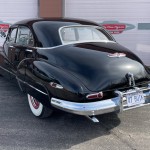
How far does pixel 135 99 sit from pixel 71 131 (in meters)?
1.05

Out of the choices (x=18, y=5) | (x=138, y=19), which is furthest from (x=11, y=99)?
(x=138, y=19)

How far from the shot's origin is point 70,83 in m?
3.56

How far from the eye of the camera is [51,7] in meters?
8.54

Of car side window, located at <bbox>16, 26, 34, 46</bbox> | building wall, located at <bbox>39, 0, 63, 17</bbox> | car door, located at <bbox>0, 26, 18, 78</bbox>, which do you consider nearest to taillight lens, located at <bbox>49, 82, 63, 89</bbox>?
car side window, located at <bbox>16, 26, 34, 46</bbox>

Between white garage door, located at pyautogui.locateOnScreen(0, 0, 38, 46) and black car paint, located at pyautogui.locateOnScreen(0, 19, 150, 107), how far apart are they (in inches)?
178

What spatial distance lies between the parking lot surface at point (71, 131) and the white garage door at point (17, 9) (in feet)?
15.9

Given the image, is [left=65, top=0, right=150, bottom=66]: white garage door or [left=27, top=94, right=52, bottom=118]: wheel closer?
[left=27, top=94, right=52, bottom=118]: wheel

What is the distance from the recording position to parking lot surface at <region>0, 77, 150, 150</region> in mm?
→ 3527

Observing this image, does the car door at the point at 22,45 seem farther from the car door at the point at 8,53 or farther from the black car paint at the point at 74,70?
the car door at the point at 8,53

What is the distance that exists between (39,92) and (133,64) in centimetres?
147

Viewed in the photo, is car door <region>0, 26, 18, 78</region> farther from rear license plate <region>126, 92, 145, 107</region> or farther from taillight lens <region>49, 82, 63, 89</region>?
rear license plate <region>126, 92, 145, 107</region>

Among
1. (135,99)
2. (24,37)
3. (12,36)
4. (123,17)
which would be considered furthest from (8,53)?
(123,17)

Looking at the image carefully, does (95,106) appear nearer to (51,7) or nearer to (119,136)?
(119,136)

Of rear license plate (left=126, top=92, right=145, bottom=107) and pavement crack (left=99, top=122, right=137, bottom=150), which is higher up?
rear license plate (left=126, top=92, right=145, bottom=107)
